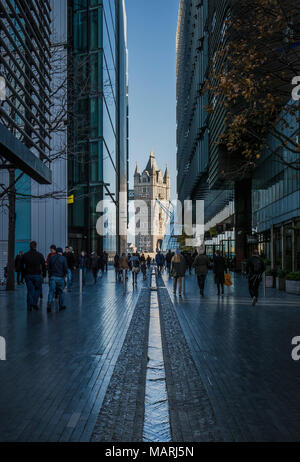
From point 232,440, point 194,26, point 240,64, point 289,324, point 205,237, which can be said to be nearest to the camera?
point 232,440

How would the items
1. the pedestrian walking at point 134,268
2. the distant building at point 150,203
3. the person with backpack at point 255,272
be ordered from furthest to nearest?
the distant building at point 150,203 → the pedestrian walking at point 134,268 → the person with backpack at point 255,272

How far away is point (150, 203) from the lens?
7569 inches

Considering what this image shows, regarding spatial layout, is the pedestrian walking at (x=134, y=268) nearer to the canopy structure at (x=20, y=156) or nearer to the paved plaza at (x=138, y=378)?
the paved plaza at (x=138, y=378)

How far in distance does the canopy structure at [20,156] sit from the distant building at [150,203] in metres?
174

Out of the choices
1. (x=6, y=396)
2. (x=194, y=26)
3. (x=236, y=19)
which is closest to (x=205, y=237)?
(x=194, y=26)

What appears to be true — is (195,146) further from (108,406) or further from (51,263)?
(108,406)

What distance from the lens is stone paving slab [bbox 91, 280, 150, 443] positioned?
410cm

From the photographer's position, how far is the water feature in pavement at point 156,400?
417cm

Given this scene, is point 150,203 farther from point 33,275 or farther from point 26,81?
point 26,81

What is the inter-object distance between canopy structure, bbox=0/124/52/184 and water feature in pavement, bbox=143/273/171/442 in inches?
128

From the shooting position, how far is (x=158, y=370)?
21.6ft

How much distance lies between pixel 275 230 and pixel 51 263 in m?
18.7

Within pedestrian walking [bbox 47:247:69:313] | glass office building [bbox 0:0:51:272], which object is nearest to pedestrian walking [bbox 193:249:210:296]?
pedestrian walking [bbox 47:247:69:313]

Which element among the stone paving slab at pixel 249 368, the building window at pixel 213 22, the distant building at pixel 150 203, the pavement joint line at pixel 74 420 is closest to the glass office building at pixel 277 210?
the building window at pixel 213 22
